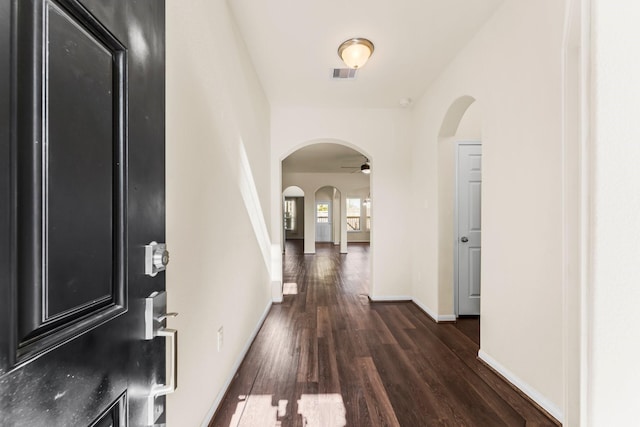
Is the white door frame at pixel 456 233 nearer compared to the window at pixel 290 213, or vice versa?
the white door frame at pixel 456 233

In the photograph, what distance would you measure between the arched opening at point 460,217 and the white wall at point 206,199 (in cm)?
217

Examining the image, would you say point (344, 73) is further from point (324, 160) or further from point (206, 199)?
point (324, 160)

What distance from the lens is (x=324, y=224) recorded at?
13367mm

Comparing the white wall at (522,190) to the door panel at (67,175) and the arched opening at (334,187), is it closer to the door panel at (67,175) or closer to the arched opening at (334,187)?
the arched opening at (334,187)

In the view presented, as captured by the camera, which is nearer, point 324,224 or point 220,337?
point 220,337

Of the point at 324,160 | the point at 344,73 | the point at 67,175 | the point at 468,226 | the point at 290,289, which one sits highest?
the point at 344,73

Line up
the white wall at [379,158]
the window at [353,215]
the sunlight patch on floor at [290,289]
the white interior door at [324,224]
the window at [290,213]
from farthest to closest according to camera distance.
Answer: the window at [290,213]
the window at [353,215]
the white interior door at [324,224]
the sunlight patch on floor at [290,289]
the white wall at [379,158]

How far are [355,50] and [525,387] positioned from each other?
114 inches

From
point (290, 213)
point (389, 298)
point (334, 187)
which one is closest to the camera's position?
point (389, 298)

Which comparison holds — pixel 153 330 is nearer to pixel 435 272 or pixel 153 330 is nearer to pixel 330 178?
pixel 435 272

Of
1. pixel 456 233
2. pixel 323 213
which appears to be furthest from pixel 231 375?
pixel 323 213

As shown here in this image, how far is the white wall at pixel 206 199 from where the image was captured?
1.26 metres
